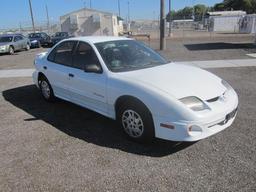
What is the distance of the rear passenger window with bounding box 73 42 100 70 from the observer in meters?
4.80

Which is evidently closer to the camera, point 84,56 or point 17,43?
point 84,56

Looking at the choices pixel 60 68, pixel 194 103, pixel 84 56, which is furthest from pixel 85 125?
pixel 194 103

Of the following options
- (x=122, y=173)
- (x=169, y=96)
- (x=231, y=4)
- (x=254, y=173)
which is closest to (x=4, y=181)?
(x=122, y=173)

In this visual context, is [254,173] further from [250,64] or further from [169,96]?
[250,64]

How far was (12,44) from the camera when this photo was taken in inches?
833

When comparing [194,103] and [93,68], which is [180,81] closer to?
[194,103]

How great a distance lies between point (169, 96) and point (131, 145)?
1.05 meters

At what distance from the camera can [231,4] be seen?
3755 inches

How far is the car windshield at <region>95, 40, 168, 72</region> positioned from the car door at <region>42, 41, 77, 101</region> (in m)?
0.86

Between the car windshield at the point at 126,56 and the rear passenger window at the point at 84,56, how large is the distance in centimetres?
14

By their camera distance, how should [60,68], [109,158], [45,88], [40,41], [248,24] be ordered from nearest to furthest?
[109,158], [60,68], [45,88], [40,41], [248,24]

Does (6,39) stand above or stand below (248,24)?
above

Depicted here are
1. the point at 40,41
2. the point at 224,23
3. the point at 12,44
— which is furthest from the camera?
the point at 224,23

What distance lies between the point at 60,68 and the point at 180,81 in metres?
2.70
